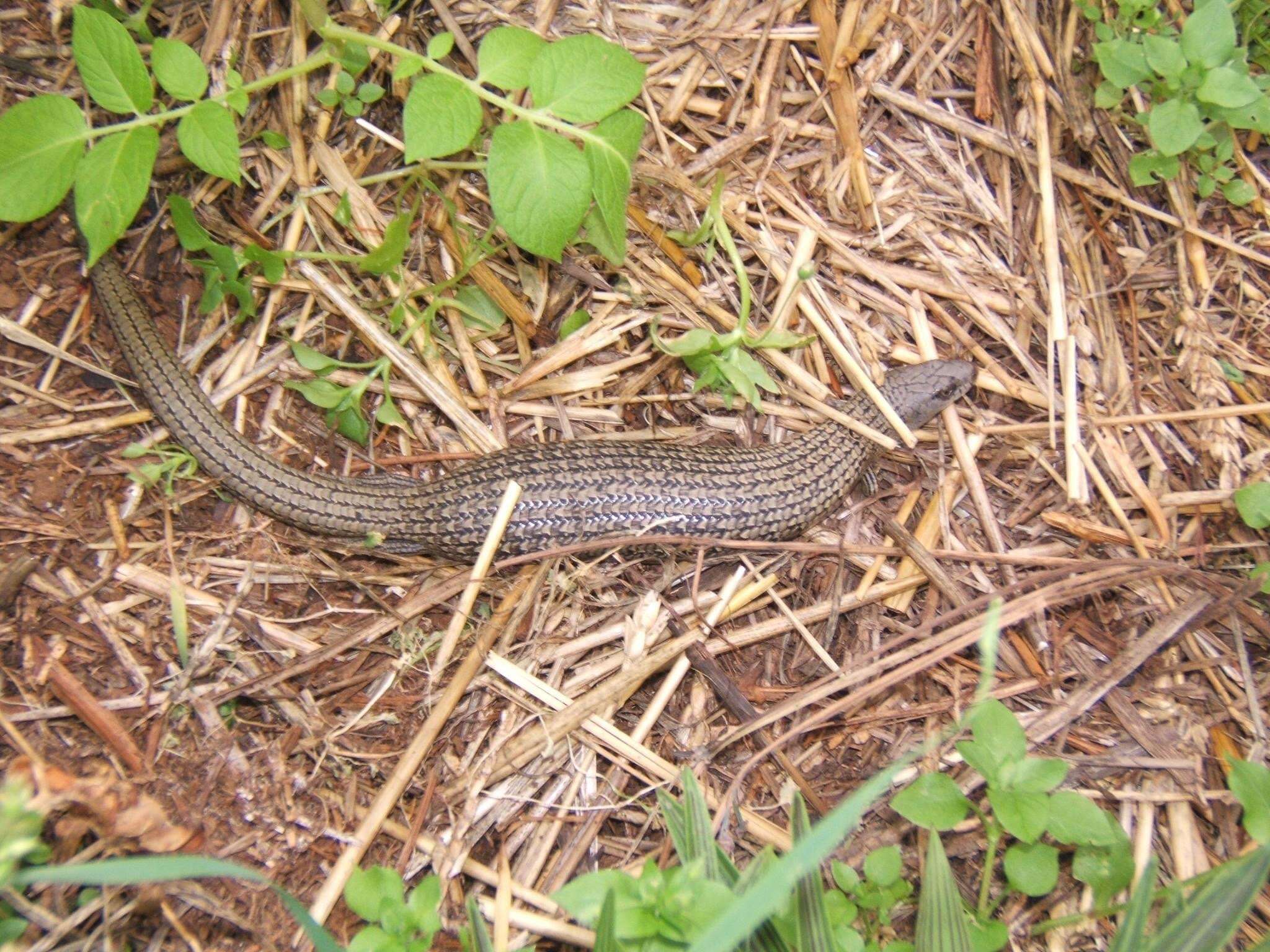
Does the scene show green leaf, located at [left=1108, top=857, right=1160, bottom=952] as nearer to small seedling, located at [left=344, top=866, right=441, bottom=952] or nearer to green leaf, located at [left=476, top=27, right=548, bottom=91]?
small seedling, located at [left=344, top=866, right=441, bottom=952]

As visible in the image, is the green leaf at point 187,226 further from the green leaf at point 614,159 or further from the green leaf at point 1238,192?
the green leaf at point 1238,192

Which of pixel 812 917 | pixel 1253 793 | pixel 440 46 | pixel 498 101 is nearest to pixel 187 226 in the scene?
pixel 440 46

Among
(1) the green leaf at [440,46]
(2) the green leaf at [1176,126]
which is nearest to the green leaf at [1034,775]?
(2) the green leaf at [1176,126]

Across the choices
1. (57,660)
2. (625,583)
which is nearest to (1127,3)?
(625,583)

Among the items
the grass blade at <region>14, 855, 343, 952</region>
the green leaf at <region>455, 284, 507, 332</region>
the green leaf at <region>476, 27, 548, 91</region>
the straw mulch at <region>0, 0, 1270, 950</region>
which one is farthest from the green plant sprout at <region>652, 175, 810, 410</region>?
the grass blade at <region>14, 855, 343, 952</region>

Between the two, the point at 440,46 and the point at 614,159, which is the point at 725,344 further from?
the point at 440,46

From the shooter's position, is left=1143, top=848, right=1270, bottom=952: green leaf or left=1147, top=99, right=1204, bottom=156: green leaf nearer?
left=1143, top=848, right=1270, bottom=952: green leaf
